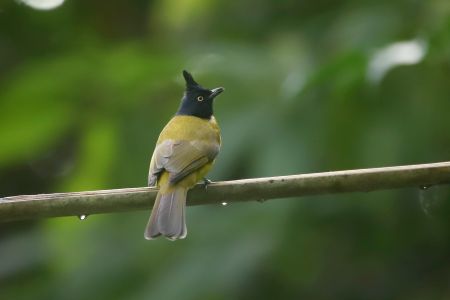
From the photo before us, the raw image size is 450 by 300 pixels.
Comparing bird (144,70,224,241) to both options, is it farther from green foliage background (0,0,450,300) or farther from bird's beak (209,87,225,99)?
green foliage background (0,0,450,300)

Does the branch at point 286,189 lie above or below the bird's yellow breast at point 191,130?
below

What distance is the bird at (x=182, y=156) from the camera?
4062 mm

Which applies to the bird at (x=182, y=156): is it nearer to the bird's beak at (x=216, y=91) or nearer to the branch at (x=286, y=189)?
the bird's beak at (x=216, y=91)

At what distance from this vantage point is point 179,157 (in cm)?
458

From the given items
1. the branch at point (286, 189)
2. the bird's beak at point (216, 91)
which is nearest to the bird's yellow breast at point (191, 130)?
the bird's beak at point (216, 91)

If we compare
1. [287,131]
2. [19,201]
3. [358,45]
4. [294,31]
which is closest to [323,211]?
[287,131]

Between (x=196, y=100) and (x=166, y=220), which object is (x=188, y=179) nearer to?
(x=166, y=220)

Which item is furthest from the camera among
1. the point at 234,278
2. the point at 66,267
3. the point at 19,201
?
the point at 66,267

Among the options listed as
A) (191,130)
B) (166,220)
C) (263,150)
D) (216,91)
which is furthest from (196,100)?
(166,220)

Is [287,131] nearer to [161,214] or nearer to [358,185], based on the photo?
[161,214]

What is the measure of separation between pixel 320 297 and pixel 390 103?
1.32m

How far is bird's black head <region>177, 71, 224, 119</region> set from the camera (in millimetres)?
5379

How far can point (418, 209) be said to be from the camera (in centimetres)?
522

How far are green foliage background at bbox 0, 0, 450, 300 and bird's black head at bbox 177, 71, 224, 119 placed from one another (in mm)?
91
